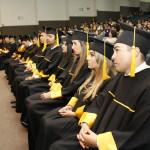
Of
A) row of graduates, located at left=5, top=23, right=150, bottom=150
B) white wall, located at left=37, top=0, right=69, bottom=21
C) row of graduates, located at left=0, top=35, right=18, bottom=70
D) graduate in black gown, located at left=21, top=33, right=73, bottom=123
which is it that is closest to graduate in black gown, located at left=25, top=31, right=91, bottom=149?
row of graduates, located at left=5, top=23, right=150, bottom=150

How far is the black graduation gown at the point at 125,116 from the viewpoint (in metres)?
1.58

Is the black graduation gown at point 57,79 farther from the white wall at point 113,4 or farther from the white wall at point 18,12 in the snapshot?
the white wall at point 113,4

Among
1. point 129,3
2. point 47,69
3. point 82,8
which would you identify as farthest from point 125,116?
point 129,3

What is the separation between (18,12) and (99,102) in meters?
14.1

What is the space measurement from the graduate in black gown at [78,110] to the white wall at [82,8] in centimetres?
1579

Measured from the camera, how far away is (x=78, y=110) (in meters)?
2.54

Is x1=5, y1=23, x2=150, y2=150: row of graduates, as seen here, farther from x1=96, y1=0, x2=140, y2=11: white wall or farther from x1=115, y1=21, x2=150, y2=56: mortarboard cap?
x1=96, y1=0, x2=140, y2=11: white wall

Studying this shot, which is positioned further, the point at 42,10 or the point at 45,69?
the point at 42,10

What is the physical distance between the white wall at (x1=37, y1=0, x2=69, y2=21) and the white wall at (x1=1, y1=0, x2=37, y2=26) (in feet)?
1.96

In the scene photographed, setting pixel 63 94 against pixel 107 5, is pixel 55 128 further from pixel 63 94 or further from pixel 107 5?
pixel 107 5

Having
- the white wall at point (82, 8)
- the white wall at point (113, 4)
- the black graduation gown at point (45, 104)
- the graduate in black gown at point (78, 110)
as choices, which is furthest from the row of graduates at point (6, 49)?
the white wall at point (113, 4)

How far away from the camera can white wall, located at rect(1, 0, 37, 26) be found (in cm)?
1404

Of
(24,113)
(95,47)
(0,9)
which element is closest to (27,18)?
(0,9)

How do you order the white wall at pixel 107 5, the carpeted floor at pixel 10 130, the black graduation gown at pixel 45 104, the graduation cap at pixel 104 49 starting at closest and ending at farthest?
1. the graduation cap at pixel 104 49
2. the black graduation gown at pixel 45 104
3. the carpeted floor at pixel 10 130
4. the white wall at pixel 107 5
